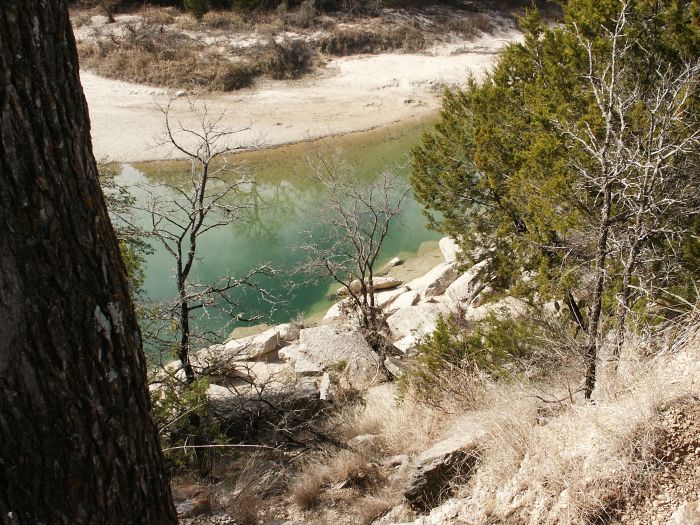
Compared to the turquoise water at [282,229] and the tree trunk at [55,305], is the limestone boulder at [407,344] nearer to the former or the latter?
the turquoise water at [282,229]

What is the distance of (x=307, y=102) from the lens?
26812 millimetres

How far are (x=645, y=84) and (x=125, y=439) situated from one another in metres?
7.76

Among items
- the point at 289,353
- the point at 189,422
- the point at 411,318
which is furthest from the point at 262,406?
the point at 411,318

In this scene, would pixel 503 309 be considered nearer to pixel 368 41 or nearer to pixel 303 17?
pixel 368 41

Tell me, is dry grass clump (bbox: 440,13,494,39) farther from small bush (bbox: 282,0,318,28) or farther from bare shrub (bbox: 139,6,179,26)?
bare shrub (bbox: 139,6,179,26)

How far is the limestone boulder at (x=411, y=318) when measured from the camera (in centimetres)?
1159

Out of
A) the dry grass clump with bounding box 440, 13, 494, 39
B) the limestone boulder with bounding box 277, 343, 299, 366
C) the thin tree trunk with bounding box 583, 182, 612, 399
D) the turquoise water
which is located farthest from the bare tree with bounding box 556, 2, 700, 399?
the dry grass clump with bounding box 440, 13, 494, 39

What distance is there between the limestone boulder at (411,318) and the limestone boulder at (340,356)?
0.96m

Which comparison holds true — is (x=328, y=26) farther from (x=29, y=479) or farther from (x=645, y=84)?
(x=29, y=479)

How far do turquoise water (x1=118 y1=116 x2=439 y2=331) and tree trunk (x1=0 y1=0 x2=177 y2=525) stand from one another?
9330 mm

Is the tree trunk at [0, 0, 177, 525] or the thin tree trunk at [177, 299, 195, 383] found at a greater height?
the tree trunk at [0, 0, 177, 525]

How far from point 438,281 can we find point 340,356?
363 cm

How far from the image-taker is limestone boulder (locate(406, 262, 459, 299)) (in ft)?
44.1

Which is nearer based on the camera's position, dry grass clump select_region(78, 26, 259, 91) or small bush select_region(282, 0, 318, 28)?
dry grass clump select_region(78, 26, 259, 91)
